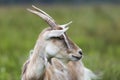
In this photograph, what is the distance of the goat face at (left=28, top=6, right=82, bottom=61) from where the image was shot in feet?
32.9

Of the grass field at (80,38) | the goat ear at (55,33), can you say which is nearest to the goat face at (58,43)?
the goat ear at (55,33)

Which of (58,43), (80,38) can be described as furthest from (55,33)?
(80,38)

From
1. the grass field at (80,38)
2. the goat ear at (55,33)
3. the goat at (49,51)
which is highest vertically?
the goat ear at (55,33)

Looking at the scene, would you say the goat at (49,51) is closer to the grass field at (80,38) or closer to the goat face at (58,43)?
the goat face at (58,43)

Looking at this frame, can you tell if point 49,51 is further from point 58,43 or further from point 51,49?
point 58,43

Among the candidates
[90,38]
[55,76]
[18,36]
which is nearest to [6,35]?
[18,36]

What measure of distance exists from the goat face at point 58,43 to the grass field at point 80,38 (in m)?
2.56

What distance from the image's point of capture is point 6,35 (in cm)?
2139

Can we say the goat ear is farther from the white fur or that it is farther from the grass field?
the grass field

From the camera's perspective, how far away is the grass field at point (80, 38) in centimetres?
1390

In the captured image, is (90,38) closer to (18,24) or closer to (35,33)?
(35,33)

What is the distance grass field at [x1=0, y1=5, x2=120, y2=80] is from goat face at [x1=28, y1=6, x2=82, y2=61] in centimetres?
256

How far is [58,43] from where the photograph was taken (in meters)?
10.1

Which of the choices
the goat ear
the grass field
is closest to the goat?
the goat ear
